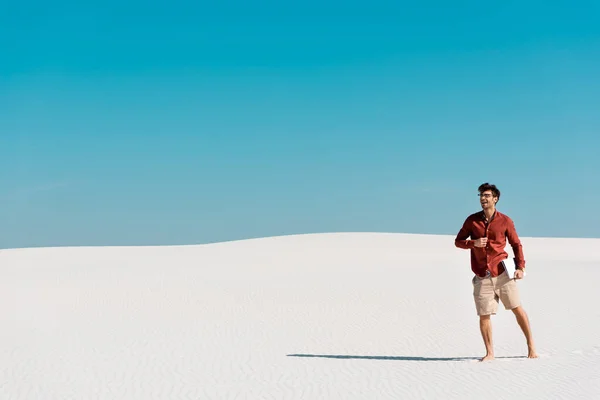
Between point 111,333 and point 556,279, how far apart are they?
11114 mm

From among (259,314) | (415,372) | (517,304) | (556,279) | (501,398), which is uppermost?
(556,279)

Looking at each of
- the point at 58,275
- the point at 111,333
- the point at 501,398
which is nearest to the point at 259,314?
the point at 111,333

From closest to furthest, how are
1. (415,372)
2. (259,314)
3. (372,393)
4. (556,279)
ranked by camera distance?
(372,393), (415,372), (259,314), (556,279)

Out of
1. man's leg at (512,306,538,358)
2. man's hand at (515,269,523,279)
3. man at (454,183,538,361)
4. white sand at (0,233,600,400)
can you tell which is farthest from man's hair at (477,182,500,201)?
white sand at (0,233,600,400)

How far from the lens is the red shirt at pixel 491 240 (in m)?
7.18

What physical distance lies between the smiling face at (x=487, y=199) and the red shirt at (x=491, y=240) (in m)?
0.13

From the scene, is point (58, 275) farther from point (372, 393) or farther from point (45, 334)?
point (372, 393)

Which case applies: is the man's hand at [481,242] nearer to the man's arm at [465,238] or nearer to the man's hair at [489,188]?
the man's arm at [465,238]

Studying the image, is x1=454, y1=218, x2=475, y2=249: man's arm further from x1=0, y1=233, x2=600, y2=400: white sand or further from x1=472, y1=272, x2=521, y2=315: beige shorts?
x1=0, y1=233, x2=600, y2=400: white sand

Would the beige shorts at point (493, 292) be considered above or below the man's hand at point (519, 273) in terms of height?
below

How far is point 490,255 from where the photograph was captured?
7238 millimetres

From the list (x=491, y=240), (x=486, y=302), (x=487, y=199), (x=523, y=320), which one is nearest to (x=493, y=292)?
(x=486, y=302)

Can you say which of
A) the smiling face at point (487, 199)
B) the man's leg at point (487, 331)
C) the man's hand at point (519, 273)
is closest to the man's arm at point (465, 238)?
the smiling face at point (487, 199)

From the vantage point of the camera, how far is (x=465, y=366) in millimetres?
7180
